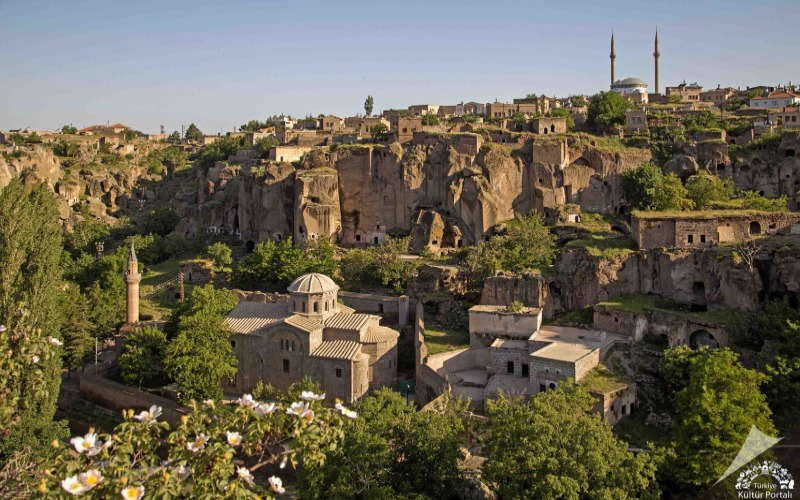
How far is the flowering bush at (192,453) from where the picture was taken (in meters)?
7.61

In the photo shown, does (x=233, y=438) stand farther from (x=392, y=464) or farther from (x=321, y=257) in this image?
(x=321, y=257)

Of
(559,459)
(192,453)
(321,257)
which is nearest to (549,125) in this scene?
(321,257)

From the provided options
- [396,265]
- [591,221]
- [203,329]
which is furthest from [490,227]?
[203,329]

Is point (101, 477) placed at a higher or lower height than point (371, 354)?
higher

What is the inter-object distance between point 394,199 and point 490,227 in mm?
6992

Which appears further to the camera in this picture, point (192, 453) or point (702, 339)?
point (702, 339)

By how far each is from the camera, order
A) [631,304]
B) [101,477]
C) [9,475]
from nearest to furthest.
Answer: [101,477], [9,475], [631,304]

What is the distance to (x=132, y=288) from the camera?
114 ft

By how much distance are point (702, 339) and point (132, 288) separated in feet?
79.6

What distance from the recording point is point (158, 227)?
5400 cm

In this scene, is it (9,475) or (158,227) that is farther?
(158,227)

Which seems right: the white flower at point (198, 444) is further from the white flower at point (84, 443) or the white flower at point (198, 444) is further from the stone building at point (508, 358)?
the stone building at point (508, 358)

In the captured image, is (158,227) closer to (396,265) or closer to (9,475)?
(396,265)

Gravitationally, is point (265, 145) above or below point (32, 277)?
above
